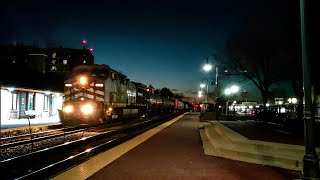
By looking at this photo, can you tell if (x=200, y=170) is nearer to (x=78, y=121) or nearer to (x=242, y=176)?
(x=242, y=176)

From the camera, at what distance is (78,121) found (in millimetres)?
26016

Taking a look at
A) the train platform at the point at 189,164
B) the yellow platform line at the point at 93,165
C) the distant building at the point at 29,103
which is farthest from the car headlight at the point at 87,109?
the train platform at the point at 189,164

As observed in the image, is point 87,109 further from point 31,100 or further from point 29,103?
point 31,100

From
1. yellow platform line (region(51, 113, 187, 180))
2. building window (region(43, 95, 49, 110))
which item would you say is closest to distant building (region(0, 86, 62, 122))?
building window (region(43, 95, 49, 110))

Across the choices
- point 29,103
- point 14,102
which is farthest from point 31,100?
point 14,102

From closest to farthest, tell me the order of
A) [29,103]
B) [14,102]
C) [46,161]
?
[46,161] → [14,102] → [29,103]

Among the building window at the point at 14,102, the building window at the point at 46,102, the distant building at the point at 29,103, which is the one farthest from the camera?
the building window at the point at 46,102

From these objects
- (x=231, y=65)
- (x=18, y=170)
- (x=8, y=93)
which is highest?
(x=231, y=65)

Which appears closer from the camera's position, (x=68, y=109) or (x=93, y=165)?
(x=93, y=165)

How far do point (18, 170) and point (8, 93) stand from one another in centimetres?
Answer: 1866

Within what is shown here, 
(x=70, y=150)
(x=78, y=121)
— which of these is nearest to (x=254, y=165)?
(x=70, y=150)

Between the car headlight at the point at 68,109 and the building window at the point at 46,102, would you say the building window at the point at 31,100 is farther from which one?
the car headlight at the point at 68,109

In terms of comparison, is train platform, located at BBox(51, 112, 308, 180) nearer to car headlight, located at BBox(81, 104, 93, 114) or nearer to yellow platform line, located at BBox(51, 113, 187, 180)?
yellow platform line, located at BBox(51, 113, 187, 180)

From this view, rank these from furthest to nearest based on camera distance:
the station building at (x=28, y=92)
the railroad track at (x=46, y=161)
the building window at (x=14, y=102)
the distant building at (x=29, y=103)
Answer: the building window at (x=14, y=102) → the distant building at (x=29, y=103) → the station building at (x=28, y=92) → the railroad track at (x=46, y=161)
